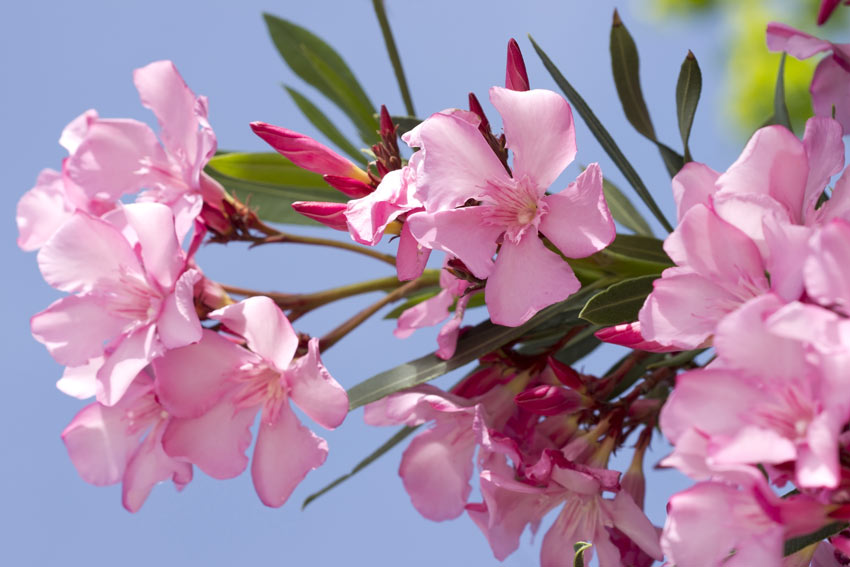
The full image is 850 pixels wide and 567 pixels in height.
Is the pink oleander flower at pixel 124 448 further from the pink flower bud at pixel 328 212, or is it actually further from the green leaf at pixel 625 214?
the green leaf at pixel 625 214

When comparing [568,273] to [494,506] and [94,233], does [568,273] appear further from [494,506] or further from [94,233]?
[94,233]

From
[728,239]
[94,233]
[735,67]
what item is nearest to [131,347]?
[94,233]

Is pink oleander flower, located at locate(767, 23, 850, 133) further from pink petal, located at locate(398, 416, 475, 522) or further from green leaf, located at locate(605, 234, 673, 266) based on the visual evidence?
pink petal, located at locate(398, 416, 475, 522)

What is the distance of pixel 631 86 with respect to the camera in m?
1.00

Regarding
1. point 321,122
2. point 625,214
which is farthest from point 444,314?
point 321,122

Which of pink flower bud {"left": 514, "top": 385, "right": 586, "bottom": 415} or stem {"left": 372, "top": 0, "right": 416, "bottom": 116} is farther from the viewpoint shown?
stem {"left": 372, "top": 0, "right": 416, "bottom": 116}

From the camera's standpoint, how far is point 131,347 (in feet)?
2.57

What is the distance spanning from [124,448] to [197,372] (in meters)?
0.16

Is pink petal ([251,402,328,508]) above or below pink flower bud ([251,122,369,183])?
below

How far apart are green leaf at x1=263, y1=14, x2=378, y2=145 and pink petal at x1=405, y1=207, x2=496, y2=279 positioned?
64 centimetres

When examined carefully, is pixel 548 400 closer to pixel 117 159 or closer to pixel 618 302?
pixel 618 302

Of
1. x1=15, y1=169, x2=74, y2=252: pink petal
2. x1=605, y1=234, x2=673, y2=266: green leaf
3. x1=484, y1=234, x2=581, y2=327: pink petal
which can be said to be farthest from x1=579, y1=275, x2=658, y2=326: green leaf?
x1=15, y1=169, x2=74, y2=252: pink petal

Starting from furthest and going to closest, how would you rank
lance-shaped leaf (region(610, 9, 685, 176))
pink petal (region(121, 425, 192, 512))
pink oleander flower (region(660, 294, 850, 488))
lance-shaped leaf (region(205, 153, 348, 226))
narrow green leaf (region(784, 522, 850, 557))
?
lance-shaped leaf (region(205, 153, 348, 226)), lance-shaped leaf (region(610, 9, 685, 176)), pink petal (region(121, 425, 192, 512)), narrow green leaf (region(784, 522, 850, 557)), pink oleander flower (region(660, 294, 850, 488))

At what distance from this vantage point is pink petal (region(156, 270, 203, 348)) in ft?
2.43
